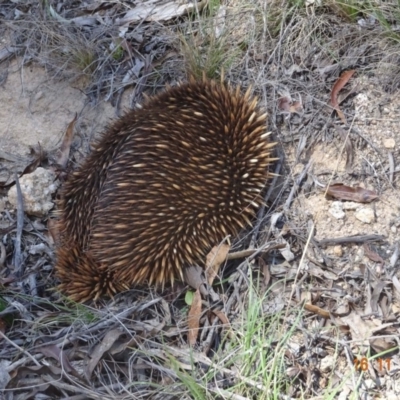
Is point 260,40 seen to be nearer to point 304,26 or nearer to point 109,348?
point 304,26

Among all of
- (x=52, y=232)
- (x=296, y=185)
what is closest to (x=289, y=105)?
(x=296, y=185)

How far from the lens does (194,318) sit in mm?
2941

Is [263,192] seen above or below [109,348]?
above

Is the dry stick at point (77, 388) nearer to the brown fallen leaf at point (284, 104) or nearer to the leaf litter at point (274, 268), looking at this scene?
the leaf litter at point (274, 268)

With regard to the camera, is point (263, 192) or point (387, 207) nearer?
point (387, 207)

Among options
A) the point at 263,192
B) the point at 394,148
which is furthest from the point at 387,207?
the point at 263,192

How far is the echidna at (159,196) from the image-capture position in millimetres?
2959

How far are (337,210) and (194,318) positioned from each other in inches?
31.4

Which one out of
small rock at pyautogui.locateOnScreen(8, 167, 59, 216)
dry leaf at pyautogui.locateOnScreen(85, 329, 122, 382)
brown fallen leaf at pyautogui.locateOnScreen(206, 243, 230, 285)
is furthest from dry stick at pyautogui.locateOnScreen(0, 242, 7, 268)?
brown fallen leaf at pyautogui.locateOnScreen(206, 243, 230, 285)

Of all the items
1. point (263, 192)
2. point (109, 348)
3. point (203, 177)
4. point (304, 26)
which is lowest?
point (109, 348)

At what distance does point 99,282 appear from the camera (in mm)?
3027

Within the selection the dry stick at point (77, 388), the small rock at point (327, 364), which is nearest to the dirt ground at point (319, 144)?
the small rock at point (327, 364)

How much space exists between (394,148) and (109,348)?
155 centimetres

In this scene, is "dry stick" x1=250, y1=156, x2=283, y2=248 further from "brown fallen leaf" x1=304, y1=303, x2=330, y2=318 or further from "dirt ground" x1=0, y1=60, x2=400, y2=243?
"brown fallen leaf" x1=304, y1=303, x2=330, y2=318
